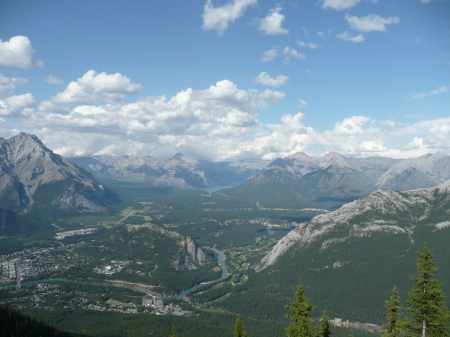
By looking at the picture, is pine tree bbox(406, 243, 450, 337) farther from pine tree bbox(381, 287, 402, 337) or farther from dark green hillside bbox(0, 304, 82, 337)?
dark green hillside bbox(0, 304, 82, 337)

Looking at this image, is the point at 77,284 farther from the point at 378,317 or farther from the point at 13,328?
the point at 378,317

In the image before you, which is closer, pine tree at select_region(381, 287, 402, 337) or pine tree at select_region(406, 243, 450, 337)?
pine tree at select_region(406, 243, 450, 337)

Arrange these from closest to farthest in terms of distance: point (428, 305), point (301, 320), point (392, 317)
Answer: point (428, 305) < point (392, 317) < point (301, 320)

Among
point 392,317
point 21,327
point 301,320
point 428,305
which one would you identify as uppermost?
point 428,305

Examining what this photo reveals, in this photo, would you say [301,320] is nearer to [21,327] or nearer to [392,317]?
[392,317]

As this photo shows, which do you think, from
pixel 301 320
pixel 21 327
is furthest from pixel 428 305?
pixel 21 327

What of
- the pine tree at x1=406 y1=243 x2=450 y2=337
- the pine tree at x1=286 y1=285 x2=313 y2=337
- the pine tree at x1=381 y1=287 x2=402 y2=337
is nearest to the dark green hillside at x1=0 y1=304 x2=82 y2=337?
the pine tree at x1=286 y1=285 x2=313 y2=337

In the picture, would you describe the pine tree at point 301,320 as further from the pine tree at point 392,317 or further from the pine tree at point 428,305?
the pine tree at point 428,305

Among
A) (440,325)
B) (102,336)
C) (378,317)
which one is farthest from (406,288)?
(440,325)

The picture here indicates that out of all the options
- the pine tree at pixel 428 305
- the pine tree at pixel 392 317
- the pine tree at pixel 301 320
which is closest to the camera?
the pine tree at pixel 428 305

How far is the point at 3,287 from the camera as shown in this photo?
18762 centimetres

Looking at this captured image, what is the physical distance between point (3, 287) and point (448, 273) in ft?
792

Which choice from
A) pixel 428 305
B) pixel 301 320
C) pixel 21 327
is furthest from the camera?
pixel 21 327

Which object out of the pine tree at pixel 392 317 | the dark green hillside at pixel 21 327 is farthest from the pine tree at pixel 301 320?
the dark green hillside at pixel 21 327
